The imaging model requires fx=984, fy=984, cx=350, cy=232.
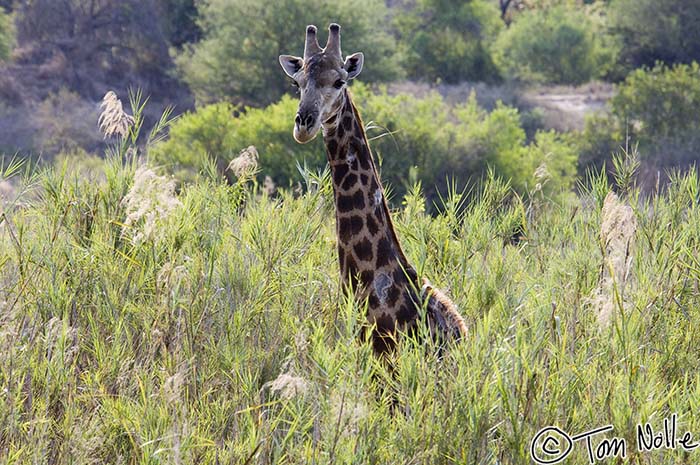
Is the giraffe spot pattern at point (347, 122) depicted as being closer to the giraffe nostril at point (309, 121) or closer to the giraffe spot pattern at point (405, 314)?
the giraffe nostril at point (309, 121)

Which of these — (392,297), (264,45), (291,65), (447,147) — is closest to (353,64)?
(291,65)

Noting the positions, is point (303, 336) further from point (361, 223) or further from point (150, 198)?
point (361, 223)

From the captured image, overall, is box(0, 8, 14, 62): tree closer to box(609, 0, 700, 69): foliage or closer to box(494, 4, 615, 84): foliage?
box(494, 4, 615, 84): foliage

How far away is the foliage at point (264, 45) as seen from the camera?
104 ft

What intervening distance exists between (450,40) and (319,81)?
35565 mm

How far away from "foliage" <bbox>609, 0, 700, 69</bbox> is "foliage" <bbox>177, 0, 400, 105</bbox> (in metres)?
11.4

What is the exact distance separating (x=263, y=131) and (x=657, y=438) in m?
17.6

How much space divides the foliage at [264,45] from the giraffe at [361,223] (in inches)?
1054

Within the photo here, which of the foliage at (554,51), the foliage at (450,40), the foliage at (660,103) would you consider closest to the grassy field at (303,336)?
the foliage at (660,103)

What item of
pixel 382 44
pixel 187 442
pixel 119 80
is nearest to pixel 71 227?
pixel 187 442

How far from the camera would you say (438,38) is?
1558 inches

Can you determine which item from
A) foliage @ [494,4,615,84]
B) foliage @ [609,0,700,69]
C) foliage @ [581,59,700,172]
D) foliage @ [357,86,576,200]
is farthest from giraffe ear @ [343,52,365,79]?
foliage @ [609,0,700,69]

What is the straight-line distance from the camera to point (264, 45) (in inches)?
1258

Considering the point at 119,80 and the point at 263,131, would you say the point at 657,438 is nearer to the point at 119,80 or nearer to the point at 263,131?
the point at 263,131
